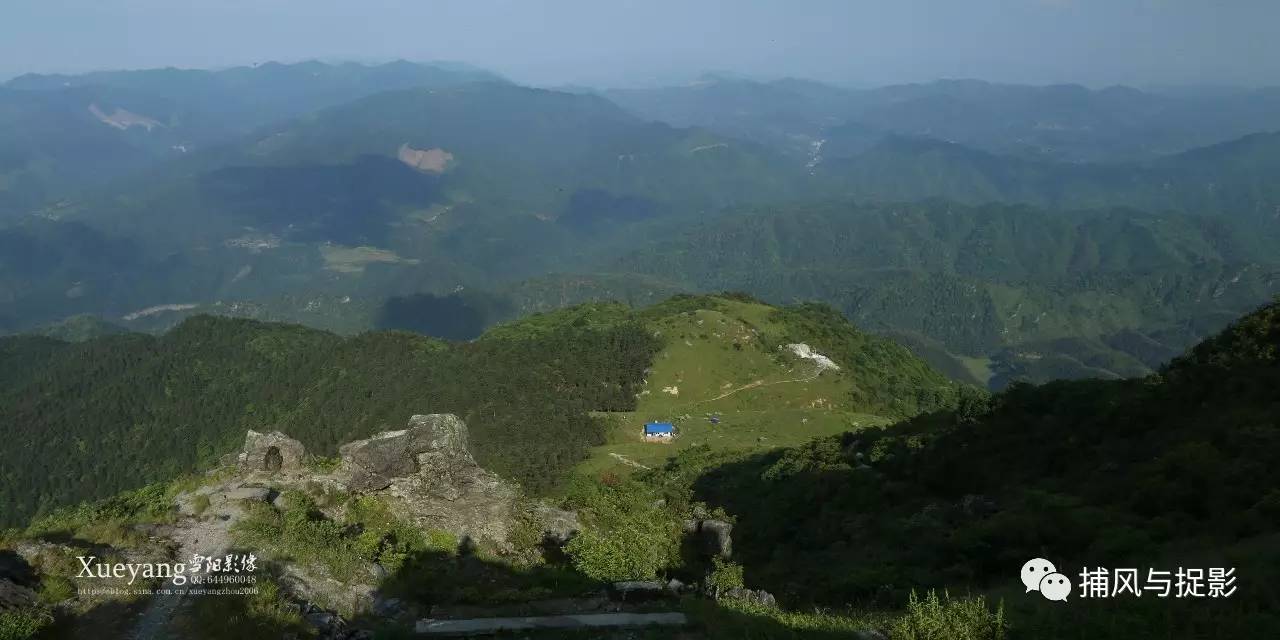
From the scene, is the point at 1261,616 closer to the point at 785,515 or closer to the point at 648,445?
the point at 785,515

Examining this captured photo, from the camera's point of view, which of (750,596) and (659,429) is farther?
(659,429)

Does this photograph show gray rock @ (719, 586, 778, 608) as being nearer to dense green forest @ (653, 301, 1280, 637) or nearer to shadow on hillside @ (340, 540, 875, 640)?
shadow on hillside @ (340, 540, 875, 640)

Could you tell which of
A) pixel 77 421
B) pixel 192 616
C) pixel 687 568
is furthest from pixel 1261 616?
pixel 77 421

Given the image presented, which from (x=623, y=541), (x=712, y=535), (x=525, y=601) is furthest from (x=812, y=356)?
(x=525, y=601)

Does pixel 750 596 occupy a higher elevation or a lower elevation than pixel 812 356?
higher

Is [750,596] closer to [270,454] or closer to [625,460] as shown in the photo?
[270,454]

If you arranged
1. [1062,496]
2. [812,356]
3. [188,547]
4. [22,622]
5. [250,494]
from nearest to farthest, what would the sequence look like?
[22,622] < [188,547] < [1062,496] < [250,494] < [812,356]
